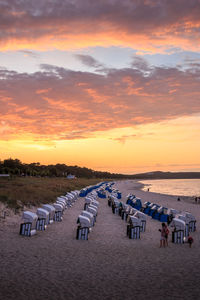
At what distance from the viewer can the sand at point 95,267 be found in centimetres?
818

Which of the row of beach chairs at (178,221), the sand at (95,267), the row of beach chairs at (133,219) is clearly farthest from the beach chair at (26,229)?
the row of beach chairs at (178,221)

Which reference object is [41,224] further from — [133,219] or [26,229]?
[133,219]

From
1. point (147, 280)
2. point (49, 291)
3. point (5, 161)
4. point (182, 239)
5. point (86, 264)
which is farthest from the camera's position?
point (5, 161)

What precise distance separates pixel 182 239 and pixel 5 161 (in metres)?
107

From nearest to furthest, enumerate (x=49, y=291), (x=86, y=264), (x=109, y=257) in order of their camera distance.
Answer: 1. (x=49, y=291)
2. (x=86, y=264)
3. (x=109, y=257)

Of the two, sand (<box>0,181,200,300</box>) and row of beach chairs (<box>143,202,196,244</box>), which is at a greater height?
row of beach chairs (<box>143,202,196,244</box>)

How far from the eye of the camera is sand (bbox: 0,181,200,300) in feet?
26.8

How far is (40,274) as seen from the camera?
9.52 metres

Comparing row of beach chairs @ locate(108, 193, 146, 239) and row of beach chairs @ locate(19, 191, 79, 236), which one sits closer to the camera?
row of beach chairs @ locate(19, 191, 79, 236)

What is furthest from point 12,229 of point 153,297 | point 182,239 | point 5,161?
point 5,161

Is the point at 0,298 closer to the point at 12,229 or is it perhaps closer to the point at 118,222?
the point at 12,229

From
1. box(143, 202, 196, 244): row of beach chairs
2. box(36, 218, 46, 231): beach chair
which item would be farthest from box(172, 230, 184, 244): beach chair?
box(36, 218, 46, 231): beach chair

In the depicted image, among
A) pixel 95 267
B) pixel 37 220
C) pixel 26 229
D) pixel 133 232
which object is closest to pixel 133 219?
pixel 133 232

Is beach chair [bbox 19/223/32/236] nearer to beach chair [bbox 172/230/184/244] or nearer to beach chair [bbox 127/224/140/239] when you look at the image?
beach chair [bbox 127/224/140/239]
